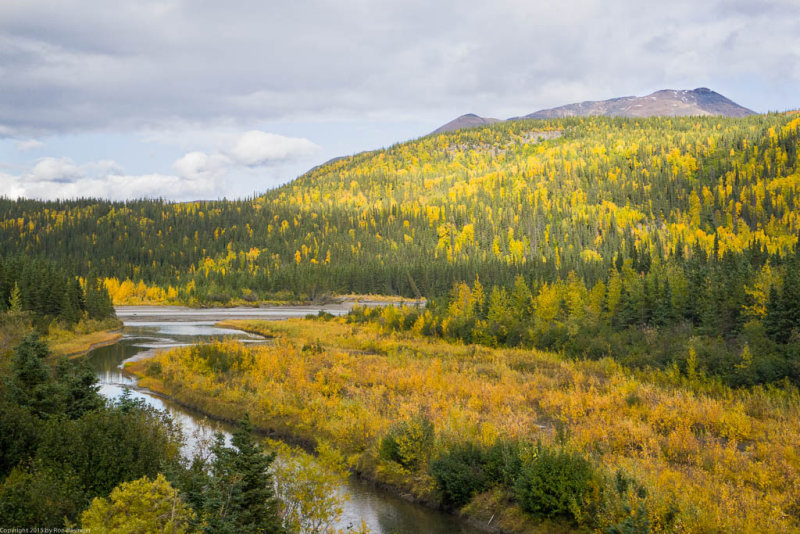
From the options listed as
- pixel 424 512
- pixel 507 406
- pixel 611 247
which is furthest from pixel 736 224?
pixel 424 512

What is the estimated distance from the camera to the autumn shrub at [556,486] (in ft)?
61.6

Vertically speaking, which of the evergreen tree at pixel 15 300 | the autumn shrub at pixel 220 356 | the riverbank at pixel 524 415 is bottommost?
the riverbank at pixel 524 415

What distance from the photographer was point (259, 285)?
160250mm

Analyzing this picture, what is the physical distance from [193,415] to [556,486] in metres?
25.7

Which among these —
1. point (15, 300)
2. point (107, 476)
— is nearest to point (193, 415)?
point (107, 476)

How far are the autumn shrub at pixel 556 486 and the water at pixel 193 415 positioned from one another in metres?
2.65

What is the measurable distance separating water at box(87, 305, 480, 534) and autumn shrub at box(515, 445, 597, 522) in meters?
2.65

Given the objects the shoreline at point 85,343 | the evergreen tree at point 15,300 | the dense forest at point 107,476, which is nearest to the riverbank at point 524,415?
the dense forest at point 107,476

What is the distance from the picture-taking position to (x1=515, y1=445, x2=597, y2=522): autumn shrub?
18.8 meters

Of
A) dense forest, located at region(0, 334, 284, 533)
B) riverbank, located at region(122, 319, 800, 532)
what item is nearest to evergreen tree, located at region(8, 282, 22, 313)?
riverbank, located at region(122, 319, 800, 532)

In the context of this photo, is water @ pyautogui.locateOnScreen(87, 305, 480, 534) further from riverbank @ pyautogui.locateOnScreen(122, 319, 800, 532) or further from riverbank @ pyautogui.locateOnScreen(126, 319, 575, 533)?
riverbank @ pyautogui.locateOnScreen(122, 319, 800, 532)

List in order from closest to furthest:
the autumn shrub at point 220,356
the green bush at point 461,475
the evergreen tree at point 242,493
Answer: the evergreen tree at point 242,493 → the green bush at point 461,475 → the autumn shrub at point 220,356

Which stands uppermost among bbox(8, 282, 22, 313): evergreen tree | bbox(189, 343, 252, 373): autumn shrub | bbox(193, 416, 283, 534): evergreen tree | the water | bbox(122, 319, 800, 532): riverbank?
bbox(8, 282, 22, 313): evergreen tree

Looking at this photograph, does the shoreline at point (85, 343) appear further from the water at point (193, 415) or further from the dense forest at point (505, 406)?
the dense forest at point (505, 406)
